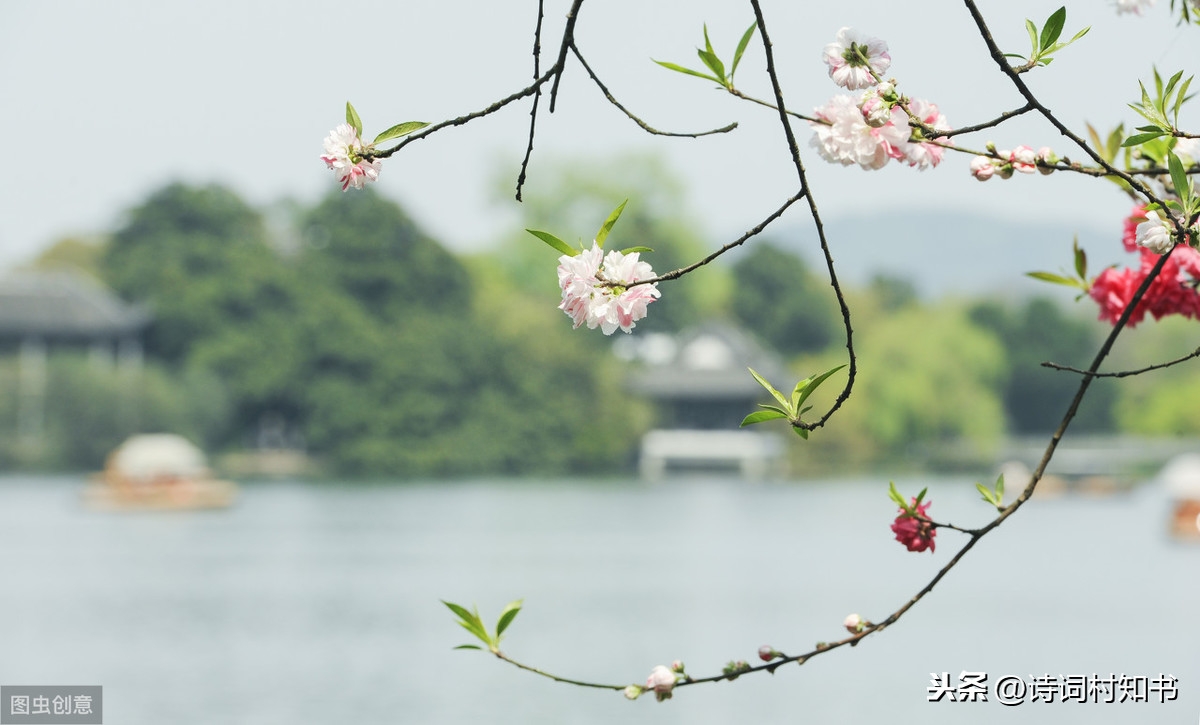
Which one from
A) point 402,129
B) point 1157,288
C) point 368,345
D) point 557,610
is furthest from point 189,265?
point 402,129

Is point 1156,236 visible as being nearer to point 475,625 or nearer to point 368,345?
point 475,625

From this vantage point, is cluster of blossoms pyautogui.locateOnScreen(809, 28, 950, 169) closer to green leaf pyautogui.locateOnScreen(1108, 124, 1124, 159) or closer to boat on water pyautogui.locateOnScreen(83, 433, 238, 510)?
green leaf pyautogui.locateOnScreen(1108, 124, 1124, 159)

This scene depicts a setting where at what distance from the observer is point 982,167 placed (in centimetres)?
152

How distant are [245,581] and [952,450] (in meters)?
24.0

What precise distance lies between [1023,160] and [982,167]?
0.04 meters

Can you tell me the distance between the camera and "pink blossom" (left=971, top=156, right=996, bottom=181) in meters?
1.51

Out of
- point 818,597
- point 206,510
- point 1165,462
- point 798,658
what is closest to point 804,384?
point 798,658

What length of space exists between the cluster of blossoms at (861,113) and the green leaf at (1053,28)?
129 mm

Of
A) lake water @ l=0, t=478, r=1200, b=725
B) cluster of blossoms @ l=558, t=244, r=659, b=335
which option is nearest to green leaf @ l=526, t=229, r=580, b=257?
cluster of blossoms @ l=558, t=244, r=659, b=335

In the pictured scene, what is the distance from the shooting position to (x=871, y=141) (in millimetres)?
1418

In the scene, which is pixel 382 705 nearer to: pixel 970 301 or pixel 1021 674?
pixel 1021 674

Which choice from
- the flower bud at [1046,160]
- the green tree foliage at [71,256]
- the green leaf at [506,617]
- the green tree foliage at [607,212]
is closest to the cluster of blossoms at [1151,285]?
the flower bud at [1046,160]

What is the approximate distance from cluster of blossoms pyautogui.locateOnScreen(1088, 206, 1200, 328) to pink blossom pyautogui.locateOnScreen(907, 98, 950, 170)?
1.44 ft

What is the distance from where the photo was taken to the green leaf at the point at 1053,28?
133cm
